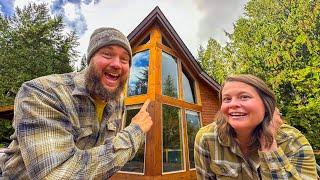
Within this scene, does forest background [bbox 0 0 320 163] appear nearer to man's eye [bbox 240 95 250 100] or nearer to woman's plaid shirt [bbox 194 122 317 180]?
woman's plaid shirt [bbox 194 122 317 180]

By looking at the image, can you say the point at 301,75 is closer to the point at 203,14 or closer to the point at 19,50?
the point at 19,50

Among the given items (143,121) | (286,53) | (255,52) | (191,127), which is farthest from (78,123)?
(255,52)

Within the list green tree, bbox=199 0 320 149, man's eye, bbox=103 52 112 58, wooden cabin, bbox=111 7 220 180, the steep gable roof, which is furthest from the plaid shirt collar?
green tree, bbox=199 0 320 149

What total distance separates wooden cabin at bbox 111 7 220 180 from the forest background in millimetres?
7890

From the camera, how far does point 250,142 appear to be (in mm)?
2020

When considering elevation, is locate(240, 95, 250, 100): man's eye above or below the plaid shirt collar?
above

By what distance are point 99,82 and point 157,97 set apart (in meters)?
6.31

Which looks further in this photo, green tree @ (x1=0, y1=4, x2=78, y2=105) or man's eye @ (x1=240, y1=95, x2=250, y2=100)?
green tree @ (x1=0, y1=4, x2=78, y2=105)

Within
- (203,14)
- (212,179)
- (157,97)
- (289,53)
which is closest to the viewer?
(212,179)

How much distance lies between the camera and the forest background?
15.4 metres

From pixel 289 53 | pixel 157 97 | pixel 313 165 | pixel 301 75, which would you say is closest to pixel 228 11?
pixel 289 53

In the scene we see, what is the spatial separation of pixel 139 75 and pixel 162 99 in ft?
3.73

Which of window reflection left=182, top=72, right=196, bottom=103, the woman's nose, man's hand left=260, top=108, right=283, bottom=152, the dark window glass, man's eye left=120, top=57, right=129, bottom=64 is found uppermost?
the dark window glass

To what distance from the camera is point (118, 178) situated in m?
8.18
